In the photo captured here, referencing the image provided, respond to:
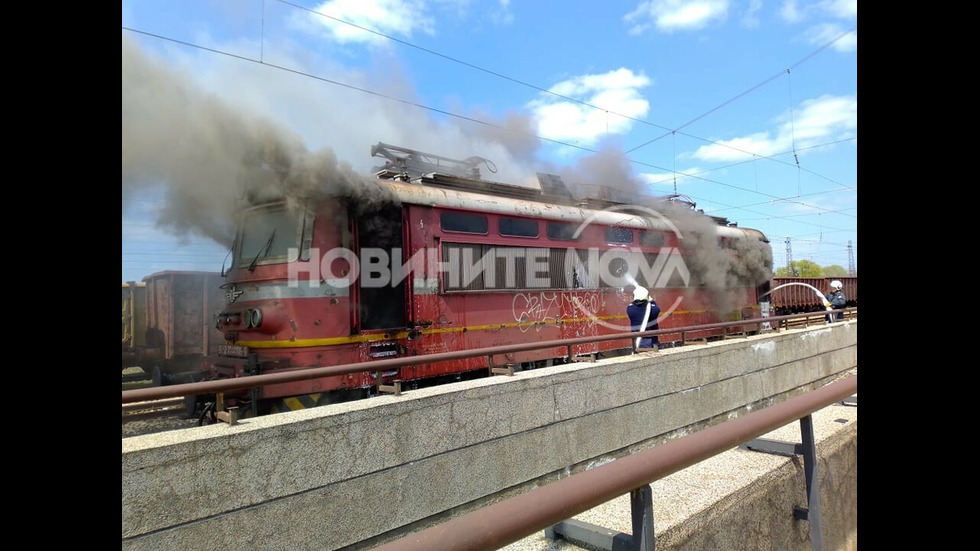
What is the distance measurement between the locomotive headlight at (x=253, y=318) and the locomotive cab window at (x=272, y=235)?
65 cm

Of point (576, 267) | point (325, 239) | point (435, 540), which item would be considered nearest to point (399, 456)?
point (325, 239)

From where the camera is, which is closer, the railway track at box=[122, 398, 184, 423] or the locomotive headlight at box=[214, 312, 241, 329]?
the locomotive headlight at box=[214, 312, 241, 329]

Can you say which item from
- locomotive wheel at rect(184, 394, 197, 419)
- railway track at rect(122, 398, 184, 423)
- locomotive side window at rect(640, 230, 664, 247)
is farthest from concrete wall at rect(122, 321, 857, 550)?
railway track at rect(122, 398, 184, 423)

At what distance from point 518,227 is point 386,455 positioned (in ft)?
16.9

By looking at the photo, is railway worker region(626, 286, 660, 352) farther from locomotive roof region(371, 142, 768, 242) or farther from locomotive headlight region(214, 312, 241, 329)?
locomotive headlight region(214, 312, 241, 329)

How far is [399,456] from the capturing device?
4.74m

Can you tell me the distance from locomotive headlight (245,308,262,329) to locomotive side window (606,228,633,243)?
6594mm

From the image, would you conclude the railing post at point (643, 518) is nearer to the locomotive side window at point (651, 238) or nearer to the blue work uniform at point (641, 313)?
the blue work uniform at point (641, 313)

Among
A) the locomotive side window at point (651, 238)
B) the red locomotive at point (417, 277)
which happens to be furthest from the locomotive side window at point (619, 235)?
the locomotive side window at point (651, 238)

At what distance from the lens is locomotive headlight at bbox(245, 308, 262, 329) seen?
21.9 ft

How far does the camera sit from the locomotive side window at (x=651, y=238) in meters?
11.5

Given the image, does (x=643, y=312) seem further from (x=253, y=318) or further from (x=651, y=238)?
(x=253, y=318)
